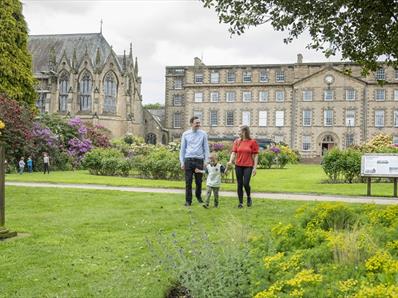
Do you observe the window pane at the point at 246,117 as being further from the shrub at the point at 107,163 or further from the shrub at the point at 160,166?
the shrub at the point at 160,166

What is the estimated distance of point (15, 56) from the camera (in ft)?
117

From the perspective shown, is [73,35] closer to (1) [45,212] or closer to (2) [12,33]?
(2) [12,33]

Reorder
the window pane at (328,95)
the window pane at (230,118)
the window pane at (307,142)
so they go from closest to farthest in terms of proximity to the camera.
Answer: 1. the window pane at (328,95)
2. the window pane at (307,142)
3. the window pane at (230,118)

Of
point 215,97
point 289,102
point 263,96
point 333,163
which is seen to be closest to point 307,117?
point 289,102

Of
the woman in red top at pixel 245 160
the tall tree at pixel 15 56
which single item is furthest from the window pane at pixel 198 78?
the woman in red top at pixel 245 160

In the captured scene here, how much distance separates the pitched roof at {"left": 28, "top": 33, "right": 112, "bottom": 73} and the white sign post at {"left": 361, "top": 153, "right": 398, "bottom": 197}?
48992mm

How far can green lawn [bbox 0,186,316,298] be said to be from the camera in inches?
209

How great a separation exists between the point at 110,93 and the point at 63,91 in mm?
5877

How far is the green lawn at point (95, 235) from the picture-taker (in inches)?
209

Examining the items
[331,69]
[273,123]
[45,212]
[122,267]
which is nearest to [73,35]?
[273,123]

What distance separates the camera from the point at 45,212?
10414 millimetres

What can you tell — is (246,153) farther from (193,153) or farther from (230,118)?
(230,118)

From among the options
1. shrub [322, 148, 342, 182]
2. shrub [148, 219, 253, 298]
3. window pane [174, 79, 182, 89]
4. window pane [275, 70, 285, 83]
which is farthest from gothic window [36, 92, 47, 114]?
shrub [148, 219, 253, 298]

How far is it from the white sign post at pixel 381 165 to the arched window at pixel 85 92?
1904 inches
